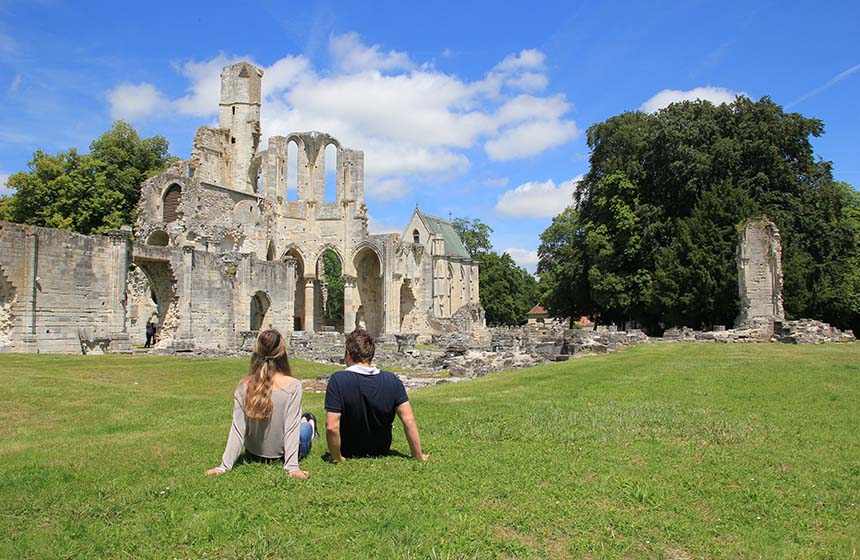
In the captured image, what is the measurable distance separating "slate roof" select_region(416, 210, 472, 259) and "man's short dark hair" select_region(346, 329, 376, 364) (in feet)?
202

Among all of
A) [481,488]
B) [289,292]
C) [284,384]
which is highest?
[289,292]

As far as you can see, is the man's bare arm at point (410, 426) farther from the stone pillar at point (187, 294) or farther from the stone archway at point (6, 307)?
the stone pillar at point (187, 294)

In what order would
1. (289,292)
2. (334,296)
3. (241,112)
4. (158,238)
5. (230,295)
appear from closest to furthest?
(230,295) → (289,292) → (158,238) → (241,112) → (334,296)

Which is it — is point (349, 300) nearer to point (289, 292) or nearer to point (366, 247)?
point (366, 247)

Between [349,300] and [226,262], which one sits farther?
[349,300]

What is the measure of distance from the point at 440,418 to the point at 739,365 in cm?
986

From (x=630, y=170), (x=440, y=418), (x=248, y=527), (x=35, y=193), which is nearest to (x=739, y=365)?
(x=440, y=418)

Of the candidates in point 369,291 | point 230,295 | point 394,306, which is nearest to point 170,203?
point 230,295

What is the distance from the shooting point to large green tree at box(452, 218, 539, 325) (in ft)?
243

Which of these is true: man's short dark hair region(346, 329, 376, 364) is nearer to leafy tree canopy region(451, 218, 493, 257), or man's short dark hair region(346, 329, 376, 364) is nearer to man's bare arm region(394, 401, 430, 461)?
man's bare arm region(394, 401, 430, 461)

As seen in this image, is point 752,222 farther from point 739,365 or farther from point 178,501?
A: point 178,501

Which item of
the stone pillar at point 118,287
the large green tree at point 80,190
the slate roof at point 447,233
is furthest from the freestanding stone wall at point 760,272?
the slate roof at point 447,233

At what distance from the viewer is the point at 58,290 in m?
21.8

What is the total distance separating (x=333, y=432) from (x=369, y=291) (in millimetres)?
42581
